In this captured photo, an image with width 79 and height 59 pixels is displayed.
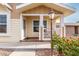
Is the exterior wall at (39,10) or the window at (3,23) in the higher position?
the exterior wall at (39,10)

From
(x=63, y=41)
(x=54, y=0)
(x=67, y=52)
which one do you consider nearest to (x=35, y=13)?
(x=63, y=41)

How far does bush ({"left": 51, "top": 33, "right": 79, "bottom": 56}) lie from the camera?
8.22 meters

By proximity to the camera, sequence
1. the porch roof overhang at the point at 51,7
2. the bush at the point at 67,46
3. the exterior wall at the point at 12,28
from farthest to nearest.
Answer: the exterior wall at the point at 12,28 → the porch roof overhang at the point at 51,7 → the bush at the point at 67,46

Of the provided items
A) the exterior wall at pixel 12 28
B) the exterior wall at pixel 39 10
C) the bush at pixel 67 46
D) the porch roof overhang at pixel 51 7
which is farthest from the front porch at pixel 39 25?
the bush at pixel 67 46

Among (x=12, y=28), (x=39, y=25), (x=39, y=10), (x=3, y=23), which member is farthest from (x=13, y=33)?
(x=39, y=10)

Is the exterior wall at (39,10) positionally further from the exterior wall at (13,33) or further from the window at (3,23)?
the window at (3,23)

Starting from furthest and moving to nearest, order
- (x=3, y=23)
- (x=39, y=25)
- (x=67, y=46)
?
1. (x=39, y=25)
2. (x=3, y=23)
3. (x=67, y=46)

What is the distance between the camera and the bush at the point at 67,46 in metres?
8.22

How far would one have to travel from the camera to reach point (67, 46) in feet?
29.5

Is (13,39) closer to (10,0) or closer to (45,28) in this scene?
(45,28)

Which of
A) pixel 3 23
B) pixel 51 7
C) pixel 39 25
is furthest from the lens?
pixel 39 25

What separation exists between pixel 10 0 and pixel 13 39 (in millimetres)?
11853

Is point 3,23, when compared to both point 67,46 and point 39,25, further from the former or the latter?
point 67,46

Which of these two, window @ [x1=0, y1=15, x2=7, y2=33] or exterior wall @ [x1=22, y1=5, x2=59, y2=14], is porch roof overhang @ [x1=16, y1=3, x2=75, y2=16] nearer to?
exterior wall @ [x1=22, y1=5, x2=59, y2=14]
